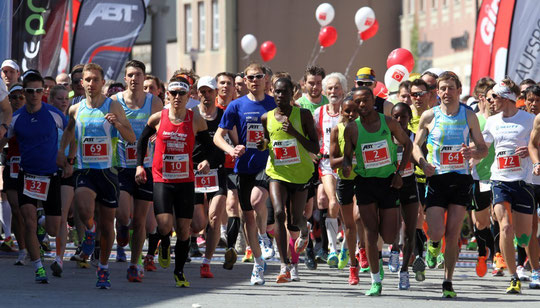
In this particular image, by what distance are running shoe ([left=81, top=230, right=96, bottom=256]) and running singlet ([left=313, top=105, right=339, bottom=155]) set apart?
2781mm

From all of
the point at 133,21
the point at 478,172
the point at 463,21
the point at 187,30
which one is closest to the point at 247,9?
the point at 187,30

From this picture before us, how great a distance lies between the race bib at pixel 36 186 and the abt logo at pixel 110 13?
6985 millimetres

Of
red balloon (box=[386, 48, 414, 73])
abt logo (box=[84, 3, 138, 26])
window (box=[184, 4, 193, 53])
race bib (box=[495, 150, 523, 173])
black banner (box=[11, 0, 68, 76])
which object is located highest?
window (box=[184, 4, 193, 53])

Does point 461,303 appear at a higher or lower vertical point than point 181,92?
lower

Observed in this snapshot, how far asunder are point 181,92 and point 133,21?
315 inches

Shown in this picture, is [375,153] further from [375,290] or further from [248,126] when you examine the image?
[248,126]

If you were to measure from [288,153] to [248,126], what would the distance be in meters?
0.82

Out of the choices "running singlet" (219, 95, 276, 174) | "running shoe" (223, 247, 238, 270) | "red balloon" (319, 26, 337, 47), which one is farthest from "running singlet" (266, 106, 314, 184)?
"red balloon" (319, 26, 337, 47)

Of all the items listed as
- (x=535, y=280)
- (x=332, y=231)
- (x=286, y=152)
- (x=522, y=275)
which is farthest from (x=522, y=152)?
(x=332, y=231)

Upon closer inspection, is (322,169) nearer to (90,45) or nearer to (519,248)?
(519,248)

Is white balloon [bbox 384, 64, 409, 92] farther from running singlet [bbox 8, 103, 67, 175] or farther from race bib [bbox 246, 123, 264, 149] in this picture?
running singlet [bbox 8, 103, 67, 175]

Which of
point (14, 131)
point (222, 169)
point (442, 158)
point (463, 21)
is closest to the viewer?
point (442, 158)

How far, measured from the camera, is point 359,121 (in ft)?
39.1

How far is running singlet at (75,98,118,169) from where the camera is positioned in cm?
1234
